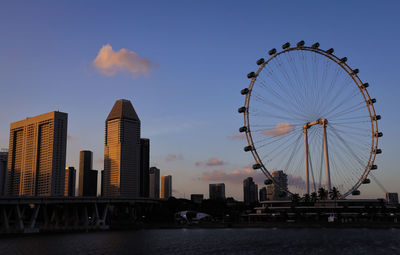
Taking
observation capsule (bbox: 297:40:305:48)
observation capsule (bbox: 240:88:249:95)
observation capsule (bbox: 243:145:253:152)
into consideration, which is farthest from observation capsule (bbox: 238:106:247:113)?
observation capsule (bbox: 297:40:305:48)

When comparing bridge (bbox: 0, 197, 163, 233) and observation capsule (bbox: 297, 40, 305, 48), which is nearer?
observation capsule (bbox: 297, 40, 305, 48)

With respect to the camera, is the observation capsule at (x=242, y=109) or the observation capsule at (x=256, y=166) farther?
the observation capsule at (x=242, y=109)

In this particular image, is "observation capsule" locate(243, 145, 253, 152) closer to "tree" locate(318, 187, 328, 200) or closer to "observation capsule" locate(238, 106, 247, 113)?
"observation capsule" locate(238, 106, 247, 113)

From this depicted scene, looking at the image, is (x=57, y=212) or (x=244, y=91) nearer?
(x=244, y=91)

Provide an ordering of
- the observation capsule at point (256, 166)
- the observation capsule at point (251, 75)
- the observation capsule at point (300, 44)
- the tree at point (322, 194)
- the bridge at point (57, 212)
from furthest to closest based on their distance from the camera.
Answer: the tree at point (322, 194)
the bridge at point (57, 212)
the observation capsule at point (251, 75)
the observation capsule at point (300, 44)
the observation capsule at point (256, 166)

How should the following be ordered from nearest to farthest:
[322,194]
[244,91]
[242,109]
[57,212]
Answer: [242,109] → [244,91] → [57,212] → [322,194]

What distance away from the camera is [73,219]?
617 ft

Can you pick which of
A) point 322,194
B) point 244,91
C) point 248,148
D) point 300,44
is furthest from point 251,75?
point 322,194

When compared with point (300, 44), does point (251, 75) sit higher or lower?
lower

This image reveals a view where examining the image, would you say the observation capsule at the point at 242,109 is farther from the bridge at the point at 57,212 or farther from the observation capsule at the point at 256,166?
the bridge at the point at 57,212

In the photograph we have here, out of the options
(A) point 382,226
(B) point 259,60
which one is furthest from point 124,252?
(A) point 382,226

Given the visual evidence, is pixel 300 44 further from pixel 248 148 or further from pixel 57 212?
pixel 57 212

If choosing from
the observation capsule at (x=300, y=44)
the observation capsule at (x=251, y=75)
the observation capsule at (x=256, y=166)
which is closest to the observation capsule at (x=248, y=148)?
the observation capsule at (x=256, y=166)

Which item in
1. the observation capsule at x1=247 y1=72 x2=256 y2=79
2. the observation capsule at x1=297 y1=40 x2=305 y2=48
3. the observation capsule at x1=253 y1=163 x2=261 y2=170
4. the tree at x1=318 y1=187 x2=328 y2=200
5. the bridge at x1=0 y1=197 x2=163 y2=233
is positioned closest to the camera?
the observation capsule at x1=253 y1=163 x2=261 y2=170
